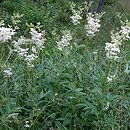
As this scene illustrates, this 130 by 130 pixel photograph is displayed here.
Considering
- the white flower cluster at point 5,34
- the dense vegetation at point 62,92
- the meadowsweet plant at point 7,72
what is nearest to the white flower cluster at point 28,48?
the dense vegetation at point 62,92

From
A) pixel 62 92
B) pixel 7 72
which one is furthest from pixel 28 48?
pixel 62 92

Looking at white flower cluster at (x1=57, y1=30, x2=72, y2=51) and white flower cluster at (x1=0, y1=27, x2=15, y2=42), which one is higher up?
white flower cluster at (x1=57, y1=30, x2=72, y2=51)

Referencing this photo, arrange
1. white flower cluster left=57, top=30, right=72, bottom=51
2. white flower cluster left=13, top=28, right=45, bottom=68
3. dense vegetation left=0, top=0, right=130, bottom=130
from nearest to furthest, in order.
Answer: dense vegetation left=0, top=0, right=130, bottom=130
white flower cluster left=13, top=28, right=45, bottom=68
white flower cluster left=57, top=30, right=72, bottom=51

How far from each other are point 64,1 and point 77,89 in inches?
356

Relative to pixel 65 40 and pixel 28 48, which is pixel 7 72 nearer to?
pixel 28 48

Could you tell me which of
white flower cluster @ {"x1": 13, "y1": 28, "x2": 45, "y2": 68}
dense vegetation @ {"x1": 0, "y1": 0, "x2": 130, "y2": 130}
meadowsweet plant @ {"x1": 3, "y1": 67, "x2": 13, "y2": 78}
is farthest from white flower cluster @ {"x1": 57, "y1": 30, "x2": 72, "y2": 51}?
meadowsweet plant @ {"x1": 3, "y1": 67, "x2": 13, "y2": 78}

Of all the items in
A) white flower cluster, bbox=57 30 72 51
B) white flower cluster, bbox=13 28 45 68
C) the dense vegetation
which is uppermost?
white flower cluster, bbox=57 30 72 51

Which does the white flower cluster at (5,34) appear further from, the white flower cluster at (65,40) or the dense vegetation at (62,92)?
the white flower cluster at (65,40)

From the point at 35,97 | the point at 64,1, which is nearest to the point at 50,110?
the point at 35,97

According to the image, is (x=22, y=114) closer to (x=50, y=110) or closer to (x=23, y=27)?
(x=50, y=110)

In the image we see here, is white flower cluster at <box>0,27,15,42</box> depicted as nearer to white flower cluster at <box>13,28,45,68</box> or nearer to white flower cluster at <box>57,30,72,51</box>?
white flower cluster at <box>13,28,45,68</box>

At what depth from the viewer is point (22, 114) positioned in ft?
12.6

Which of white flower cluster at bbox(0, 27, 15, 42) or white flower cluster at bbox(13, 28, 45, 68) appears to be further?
white flower cluster at bbox(13, 28, 45, 68)

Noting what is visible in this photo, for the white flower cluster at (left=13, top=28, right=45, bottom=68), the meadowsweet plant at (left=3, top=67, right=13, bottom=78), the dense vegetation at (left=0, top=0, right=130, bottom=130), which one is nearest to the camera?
the dense vegetation at (left=0, top=0, right=130, bottom=130)
